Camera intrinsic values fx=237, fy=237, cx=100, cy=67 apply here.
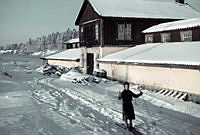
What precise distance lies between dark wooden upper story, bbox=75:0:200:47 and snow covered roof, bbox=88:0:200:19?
0.52 metres

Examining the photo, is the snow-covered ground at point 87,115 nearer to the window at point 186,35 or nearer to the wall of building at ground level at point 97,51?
the window at point 186,35

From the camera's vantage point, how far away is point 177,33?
21.5 m

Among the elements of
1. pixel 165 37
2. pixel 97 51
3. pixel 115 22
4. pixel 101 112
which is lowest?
pixel 101 112

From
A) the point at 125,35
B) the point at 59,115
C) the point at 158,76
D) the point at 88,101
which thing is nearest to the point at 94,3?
the point at 125,35

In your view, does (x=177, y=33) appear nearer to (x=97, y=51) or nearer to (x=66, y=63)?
(x=97, y=51)

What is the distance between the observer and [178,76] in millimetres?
14602

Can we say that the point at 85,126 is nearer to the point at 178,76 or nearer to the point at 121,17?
the point at 178,76

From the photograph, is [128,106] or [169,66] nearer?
[128,106]

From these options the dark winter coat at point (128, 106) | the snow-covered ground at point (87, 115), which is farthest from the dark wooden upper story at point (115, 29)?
the dark winter coat at point (128, 106)

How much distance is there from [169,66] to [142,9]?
16.5 m

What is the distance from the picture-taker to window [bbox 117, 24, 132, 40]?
1060 inches

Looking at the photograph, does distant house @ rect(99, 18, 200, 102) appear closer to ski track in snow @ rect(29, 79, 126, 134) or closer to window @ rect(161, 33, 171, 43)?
window @ rect(161, 33, 171, 43)

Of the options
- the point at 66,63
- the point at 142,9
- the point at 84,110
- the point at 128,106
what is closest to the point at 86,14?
the point at 142,9

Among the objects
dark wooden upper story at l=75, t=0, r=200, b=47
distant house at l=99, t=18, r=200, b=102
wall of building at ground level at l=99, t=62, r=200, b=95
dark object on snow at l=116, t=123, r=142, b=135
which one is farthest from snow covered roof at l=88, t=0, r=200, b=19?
dark object on snow at l=116, t=123, r=142, b=135
